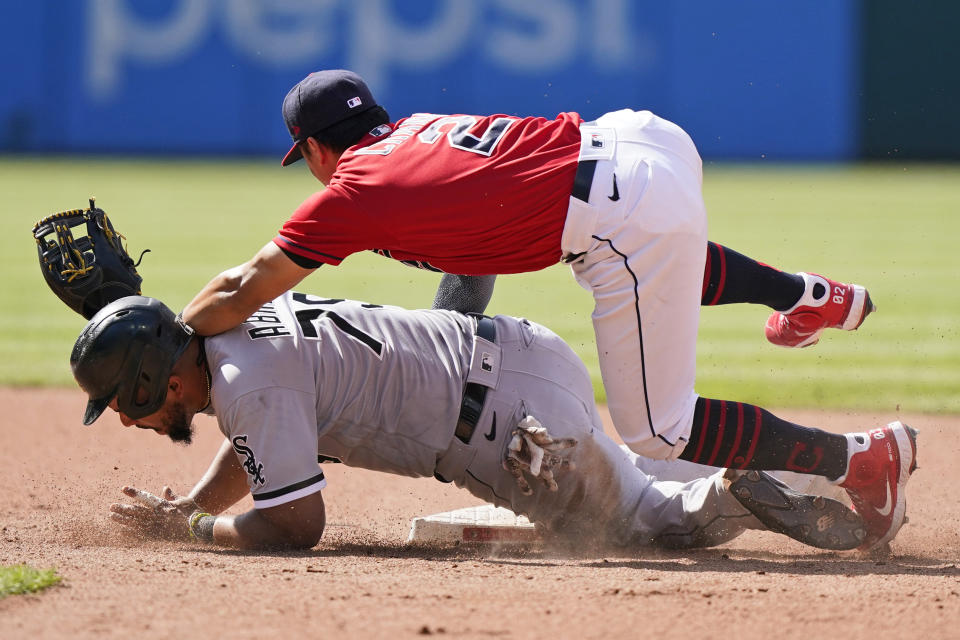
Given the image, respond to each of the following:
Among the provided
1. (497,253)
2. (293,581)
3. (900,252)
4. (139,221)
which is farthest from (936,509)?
(139,221)

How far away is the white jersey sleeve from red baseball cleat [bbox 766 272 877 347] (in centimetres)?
206

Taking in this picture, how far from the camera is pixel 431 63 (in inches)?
880

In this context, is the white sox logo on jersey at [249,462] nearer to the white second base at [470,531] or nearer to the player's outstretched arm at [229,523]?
the player's outstretched arm at [229,523]

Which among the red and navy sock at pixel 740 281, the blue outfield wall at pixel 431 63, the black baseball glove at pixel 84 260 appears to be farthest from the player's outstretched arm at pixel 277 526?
the blue outfield wall at pixel 431 63

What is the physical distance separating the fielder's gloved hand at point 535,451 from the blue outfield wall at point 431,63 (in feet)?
59.2

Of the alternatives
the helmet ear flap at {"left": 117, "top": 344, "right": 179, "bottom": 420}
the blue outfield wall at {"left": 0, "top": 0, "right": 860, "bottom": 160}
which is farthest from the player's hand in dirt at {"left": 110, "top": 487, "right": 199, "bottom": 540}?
the blue outfield wall at {"left": 0, "top": 0, "right": 860, "bottom": 160}

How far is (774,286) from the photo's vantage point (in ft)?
15.4

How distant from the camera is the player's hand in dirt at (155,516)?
13.7 ft

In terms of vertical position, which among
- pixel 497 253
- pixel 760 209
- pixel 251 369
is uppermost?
pixel 497 253

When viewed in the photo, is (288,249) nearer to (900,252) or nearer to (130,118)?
(900,252)

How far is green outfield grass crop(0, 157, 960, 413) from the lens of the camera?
8047mm

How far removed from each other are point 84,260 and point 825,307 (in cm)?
283

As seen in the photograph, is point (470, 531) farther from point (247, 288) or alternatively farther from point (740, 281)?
point (740, 281)

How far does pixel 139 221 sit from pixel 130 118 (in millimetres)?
8644
